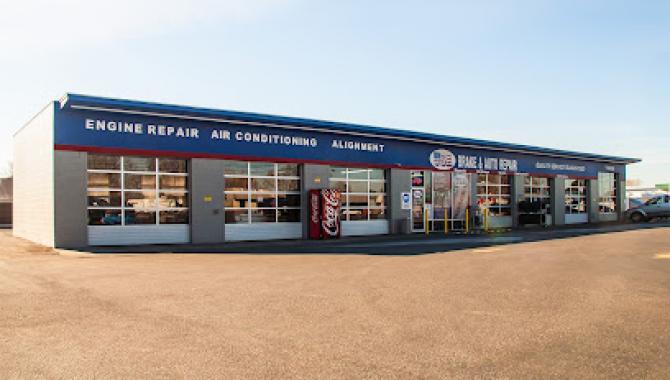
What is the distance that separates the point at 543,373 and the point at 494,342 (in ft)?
3.32

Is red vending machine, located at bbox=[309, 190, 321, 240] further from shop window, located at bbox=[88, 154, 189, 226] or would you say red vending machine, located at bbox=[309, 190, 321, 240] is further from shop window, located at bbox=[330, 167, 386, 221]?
shop window, located at bbox=[88, 154, 189, 226]

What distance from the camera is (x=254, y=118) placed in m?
20.7

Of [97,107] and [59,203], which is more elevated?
[97,107]

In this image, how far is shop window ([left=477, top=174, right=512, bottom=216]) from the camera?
99.8 feet

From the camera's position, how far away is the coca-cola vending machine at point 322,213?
22.0 metres

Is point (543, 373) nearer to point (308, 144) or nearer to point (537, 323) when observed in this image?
point (537, 323)

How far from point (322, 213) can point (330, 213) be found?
393mm

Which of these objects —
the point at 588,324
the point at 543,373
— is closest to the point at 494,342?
the point at 543,373

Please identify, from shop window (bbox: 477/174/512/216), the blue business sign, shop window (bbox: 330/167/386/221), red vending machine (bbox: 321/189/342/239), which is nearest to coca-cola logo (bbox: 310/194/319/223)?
red vending machine (bbox: 321/189/342/239)

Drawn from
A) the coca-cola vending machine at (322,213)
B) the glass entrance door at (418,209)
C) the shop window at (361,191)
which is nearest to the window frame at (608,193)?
the glass entrance door at (418,209)

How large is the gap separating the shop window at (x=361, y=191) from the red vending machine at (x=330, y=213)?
141 centimetres

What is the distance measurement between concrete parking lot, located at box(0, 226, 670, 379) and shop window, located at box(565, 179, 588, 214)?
25.7 meters

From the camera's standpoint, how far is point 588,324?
21.2 feet

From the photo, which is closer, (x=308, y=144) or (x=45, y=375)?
(x=45, y=375)
